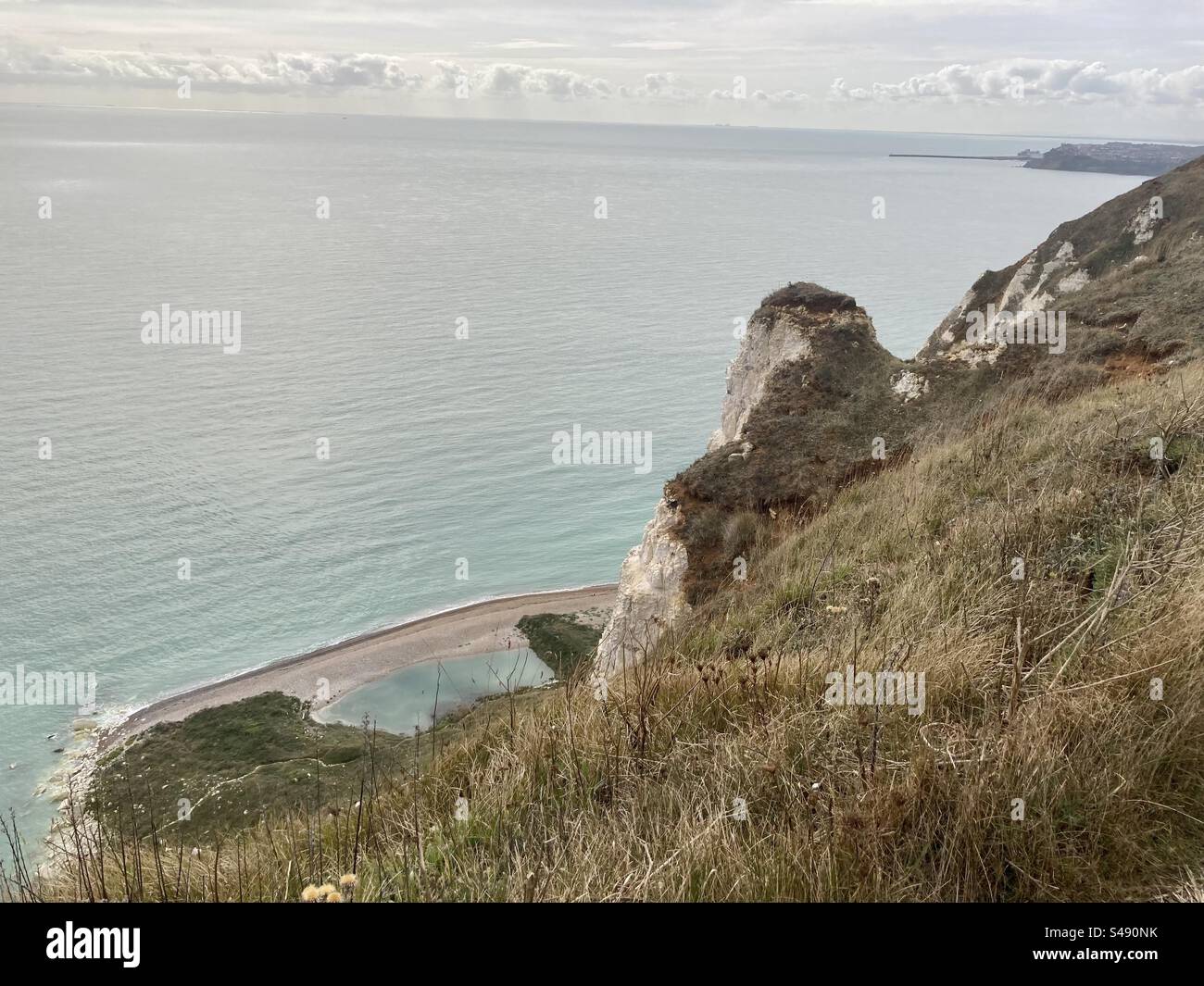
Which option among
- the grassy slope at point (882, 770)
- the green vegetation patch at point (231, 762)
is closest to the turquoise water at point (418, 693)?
the green vegetation patch at point (231, 762)

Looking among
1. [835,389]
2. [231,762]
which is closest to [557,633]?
[231,762]

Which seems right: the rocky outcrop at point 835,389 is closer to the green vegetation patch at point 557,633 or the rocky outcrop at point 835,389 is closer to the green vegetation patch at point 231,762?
the green vegetation patch at point 231,762

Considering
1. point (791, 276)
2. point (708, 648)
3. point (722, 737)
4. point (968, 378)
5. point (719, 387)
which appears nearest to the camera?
point (722, 737)

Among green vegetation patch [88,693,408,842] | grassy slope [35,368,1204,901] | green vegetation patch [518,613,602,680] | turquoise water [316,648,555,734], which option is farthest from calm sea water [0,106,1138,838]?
grassy slope [35,368,1204,901]

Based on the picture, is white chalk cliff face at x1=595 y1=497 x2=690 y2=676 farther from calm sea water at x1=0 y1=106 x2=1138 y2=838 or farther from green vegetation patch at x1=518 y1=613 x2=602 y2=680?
calm sea water at x1=0 y1=106 x2=1138 y2=838

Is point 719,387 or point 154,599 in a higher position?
point 719,387
